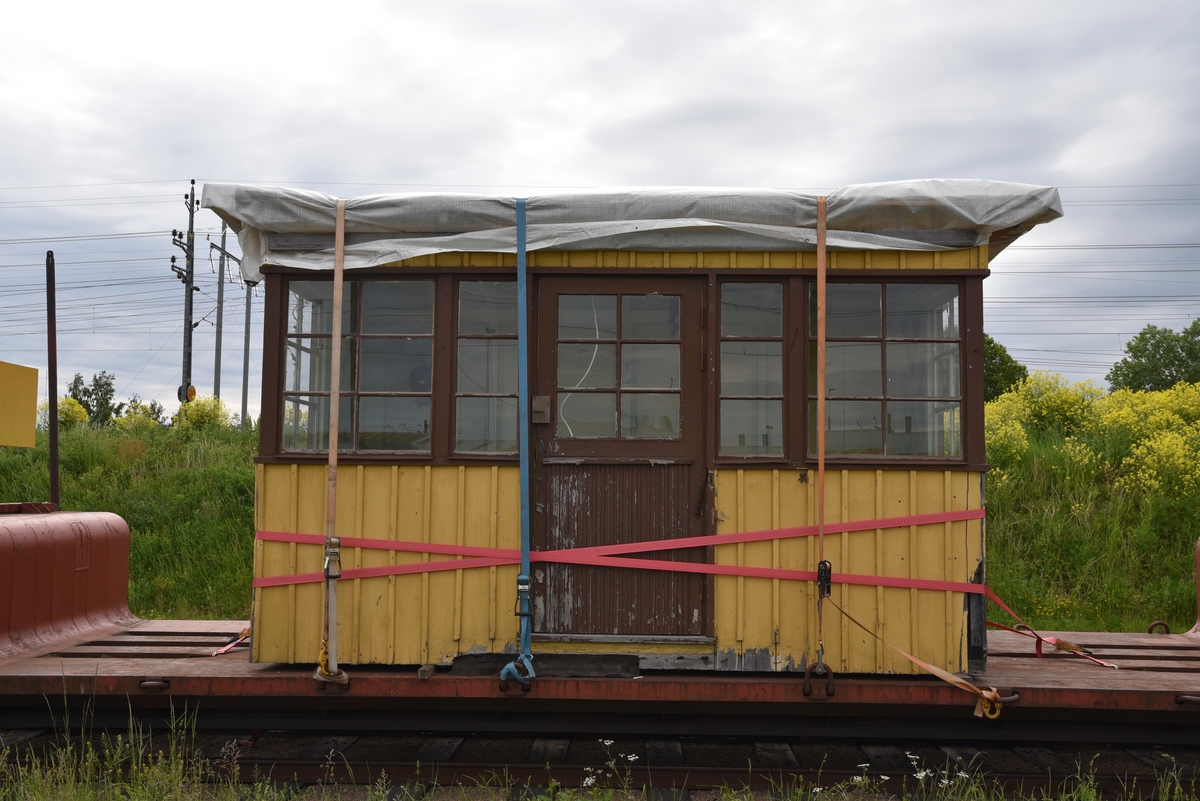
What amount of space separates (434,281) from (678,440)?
1582 mm

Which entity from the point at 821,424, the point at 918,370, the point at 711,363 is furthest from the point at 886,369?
the point at 711,363

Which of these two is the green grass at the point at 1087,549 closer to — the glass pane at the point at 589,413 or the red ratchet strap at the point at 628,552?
the red ratchet strap at the point at 628,552

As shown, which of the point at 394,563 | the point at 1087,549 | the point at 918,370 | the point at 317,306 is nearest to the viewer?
the point at 394,563

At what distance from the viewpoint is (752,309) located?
15.8ft

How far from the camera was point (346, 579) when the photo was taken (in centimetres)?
465

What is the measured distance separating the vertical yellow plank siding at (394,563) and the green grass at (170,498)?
461 centimetres

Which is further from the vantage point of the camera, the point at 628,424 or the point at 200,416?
the point at 200,416

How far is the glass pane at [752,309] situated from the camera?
479 cm

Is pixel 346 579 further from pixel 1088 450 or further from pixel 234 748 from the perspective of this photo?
pixel 1088 450

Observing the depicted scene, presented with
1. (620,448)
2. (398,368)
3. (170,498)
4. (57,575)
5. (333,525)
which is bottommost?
(57,575)

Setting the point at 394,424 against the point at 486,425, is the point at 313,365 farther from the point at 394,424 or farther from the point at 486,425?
the point at 486,425

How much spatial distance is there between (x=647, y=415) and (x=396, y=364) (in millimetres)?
1394

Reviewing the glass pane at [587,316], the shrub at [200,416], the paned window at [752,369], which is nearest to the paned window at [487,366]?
the glass pane at [587,316]

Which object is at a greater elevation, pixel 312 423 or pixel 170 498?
pixel 312 423
